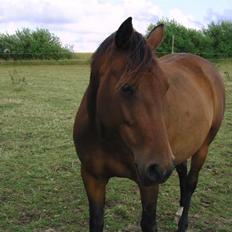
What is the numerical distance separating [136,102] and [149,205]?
1.04 metres

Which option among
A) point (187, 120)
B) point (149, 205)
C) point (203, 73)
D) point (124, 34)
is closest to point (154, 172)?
point (124, 34)

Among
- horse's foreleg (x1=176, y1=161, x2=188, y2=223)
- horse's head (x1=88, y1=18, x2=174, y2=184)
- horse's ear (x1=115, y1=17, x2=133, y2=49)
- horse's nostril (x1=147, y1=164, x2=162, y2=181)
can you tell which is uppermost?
horse's ear (x1=115, y1=17, x2=133, y2=49)

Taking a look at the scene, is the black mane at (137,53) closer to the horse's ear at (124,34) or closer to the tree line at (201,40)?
the horse's ear at (124,34)

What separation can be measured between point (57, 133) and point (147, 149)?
15.9 feet

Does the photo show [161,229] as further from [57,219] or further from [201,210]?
[57,219]

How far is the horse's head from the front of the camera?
192 cm

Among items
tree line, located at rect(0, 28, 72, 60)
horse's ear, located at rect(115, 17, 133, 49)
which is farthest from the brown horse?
tree line, located at rect(0, 28, 72, 60)

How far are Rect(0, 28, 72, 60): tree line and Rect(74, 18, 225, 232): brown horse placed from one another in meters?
27.5

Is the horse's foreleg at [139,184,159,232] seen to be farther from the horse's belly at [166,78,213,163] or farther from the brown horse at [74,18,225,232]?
the horse's belly at [166,78,213,163]

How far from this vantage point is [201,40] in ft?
95.6

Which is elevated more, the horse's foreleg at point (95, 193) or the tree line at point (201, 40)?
the tree line at point (201, 40)

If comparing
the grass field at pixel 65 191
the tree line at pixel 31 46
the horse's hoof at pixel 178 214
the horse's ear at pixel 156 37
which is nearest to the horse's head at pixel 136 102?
the horse's ear at pixel 156 37

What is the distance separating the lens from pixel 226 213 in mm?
3896

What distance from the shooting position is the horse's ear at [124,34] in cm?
204
